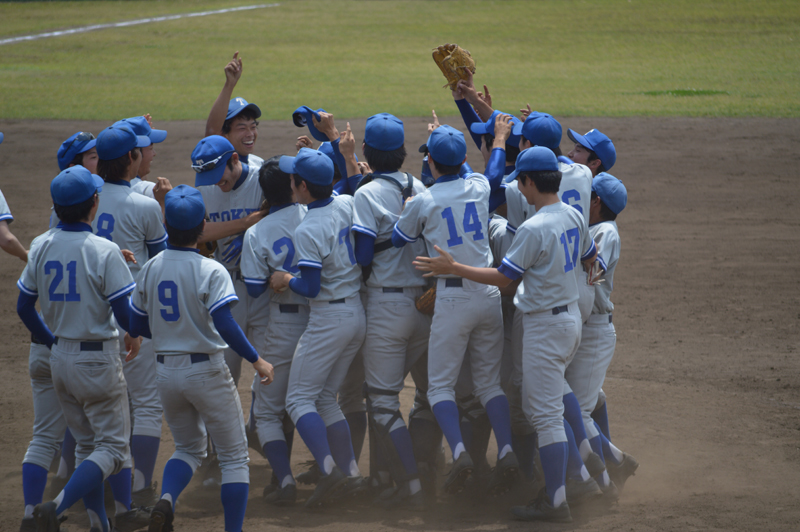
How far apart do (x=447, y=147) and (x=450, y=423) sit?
1534 mm

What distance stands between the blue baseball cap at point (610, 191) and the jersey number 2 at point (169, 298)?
2.54 meters

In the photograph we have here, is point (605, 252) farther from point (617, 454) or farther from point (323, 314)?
point (323, 314)

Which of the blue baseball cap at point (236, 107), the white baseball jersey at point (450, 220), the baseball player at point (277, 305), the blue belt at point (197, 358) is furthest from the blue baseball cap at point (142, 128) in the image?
the white baseball jersey at point (450, 220)

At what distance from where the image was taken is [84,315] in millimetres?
3680

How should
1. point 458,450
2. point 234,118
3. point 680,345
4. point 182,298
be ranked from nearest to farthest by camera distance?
point 182,298 < point 458,450 < point 234,118 < point 680,345

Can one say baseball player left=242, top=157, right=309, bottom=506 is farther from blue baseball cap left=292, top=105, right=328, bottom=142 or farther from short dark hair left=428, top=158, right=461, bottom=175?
short dark hair left=428, top=158, right=461, bottom=175

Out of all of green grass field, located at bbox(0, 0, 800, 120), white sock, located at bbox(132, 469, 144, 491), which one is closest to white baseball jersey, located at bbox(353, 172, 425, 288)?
white sock, located at bbox(132, 469, 144, 491)

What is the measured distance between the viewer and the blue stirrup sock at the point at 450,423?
413cm

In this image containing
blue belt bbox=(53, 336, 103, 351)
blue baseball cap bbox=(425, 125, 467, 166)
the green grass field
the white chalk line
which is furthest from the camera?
the white chalk line

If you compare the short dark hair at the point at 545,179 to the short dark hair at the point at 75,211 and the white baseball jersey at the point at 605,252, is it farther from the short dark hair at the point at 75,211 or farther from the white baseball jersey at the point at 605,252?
the short dark hair at the point at 75,211

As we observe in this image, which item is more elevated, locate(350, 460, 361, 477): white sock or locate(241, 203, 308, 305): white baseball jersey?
locate(241, 203, 308, 305): white baseball jersey

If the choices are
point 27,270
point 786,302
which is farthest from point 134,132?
point 786,302

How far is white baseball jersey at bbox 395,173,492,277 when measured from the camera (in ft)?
13.7

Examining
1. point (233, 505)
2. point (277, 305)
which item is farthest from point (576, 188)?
point (233, 505)
